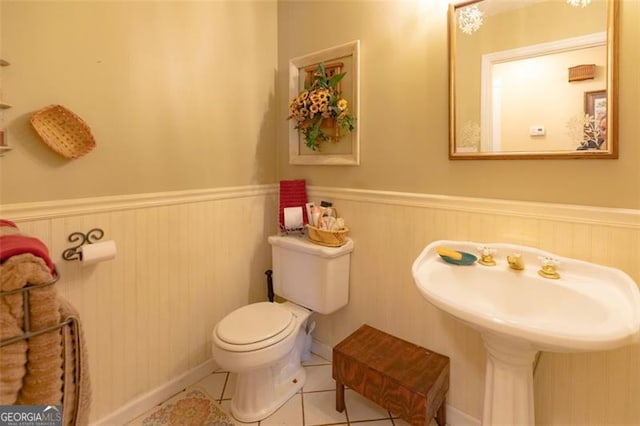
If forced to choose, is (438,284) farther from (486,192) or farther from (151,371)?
(151,371)

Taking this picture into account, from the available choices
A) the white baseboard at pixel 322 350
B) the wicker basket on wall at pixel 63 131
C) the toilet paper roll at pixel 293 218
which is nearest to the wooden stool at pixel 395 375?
the white baseboard at pixel 322 350

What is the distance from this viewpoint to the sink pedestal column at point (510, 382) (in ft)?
3.30

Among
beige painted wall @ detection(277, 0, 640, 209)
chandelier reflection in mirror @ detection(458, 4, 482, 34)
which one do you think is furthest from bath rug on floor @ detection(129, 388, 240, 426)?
chandelier reflection in mirror @ detection(458, 4, 482, 34)

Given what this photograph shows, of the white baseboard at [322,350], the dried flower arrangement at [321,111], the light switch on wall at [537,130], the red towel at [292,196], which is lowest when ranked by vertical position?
the white baseboard at [322,350]

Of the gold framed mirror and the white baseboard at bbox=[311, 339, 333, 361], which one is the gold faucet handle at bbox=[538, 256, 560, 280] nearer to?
the gold framed mirror

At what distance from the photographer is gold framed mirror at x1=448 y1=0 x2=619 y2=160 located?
→ 108 centimetres

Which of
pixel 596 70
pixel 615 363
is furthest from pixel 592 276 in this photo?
pixel 596 70

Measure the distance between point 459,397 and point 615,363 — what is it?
2.04 ft

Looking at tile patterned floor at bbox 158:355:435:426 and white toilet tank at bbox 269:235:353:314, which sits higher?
white toilet tank at bbox 269:235:353:314

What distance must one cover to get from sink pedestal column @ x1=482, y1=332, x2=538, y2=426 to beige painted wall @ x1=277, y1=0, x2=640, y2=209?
0.58 m

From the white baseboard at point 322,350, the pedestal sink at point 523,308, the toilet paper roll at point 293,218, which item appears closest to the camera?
the pedestal sink at point 523,308

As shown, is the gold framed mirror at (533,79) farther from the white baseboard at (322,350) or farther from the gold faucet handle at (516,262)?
the white baseboard at (322,350)

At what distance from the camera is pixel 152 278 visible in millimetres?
1559

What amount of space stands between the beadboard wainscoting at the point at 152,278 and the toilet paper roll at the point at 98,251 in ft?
0.34
